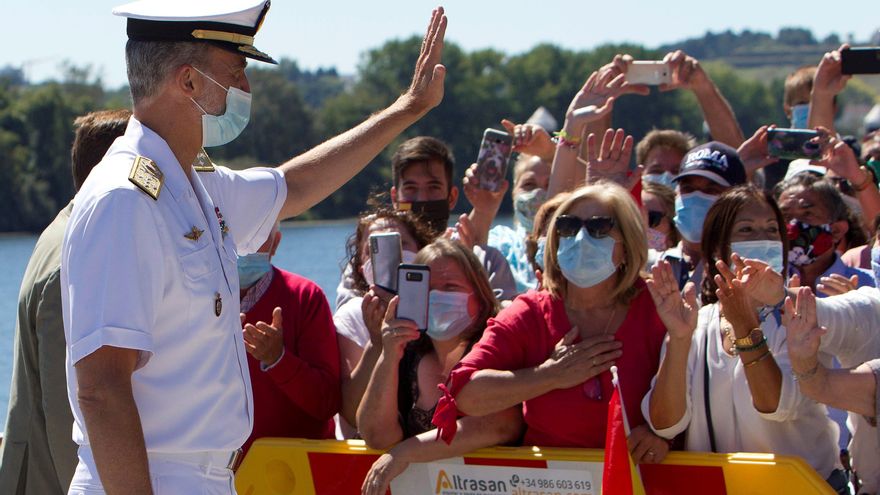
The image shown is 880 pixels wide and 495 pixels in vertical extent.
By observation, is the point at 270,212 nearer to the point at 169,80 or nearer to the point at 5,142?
the point at 169,80

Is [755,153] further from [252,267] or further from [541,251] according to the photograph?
[252,267]

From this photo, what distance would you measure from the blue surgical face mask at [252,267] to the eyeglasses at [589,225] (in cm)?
131

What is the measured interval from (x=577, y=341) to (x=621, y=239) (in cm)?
42

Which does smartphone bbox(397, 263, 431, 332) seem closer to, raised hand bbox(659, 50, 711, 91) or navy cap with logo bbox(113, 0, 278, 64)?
navy cap with logo bbox(113, 0, 278, 64)

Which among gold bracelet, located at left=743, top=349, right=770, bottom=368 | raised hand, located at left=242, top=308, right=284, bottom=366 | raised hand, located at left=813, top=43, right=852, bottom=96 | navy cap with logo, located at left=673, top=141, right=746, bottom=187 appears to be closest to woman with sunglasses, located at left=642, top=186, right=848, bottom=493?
gold bracelet, located at left=743, top=349, right=770, bottom=368

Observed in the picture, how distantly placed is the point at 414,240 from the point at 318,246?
1398cm

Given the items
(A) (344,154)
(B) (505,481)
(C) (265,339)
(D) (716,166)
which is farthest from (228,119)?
(D) (716,166)

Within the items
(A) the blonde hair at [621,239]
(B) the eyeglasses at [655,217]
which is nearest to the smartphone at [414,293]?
(A) the blonde hair at [621,239]

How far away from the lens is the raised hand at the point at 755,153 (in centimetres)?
648

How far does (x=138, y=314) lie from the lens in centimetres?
288

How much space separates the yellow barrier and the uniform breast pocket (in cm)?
183

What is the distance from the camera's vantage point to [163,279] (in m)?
2.97

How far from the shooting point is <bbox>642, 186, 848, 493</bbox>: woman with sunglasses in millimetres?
4324

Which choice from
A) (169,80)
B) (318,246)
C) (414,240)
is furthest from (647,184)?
(318,246)
